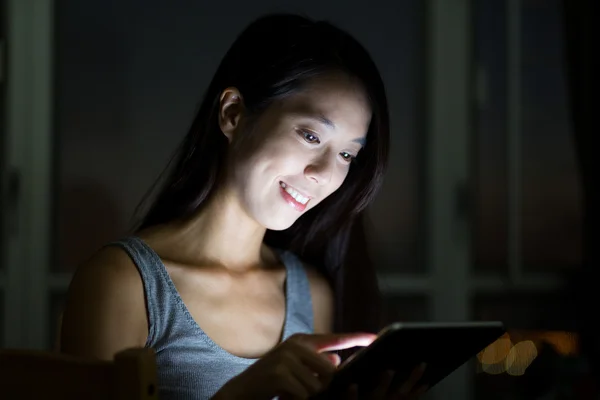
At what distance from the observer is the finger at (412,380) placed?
1053mm

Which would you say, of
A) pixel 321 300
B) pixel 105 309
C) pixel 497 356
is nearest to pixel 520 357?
pixel 497 356

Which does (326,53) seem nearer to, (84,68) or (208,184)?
(208,184)

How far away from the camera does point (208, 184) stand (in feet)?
4.34

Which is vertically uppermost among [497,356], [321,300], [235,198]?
[235,198]

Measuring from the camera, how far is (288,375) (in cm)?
95

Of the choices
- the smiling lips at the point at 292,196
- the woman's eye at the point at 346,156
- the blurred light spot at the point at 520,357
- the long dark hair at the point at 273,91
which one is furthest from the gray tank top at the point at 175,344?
the blurred light spot at the point at 520,357

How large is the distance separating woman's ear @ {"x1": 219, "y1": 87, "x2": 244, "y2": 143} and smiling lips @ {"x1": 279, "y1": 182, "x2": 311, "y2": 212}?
0.13 meters

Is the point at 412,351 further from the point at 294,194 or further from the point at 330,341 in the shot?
the point at 294,194

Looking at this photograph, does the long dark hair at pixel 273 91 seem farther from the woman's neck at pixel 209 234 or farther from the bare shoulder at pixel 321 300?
the bare shoulder at pixel 321 300

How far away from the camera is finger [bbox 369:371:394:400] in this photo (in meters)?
1.03

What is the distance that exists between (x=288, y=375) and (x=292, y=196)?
0.37m

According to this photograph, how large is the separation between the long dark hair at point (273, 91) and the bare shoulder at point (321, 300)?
17 cm

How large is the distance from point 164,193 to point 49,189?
42.3 inches

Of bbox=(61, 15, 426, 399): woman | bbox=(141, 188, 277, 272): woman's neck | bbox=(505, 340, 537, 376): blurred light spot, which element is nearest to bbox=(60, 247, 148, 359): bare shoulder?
bbox=(61, 15, 426, 399): woman
